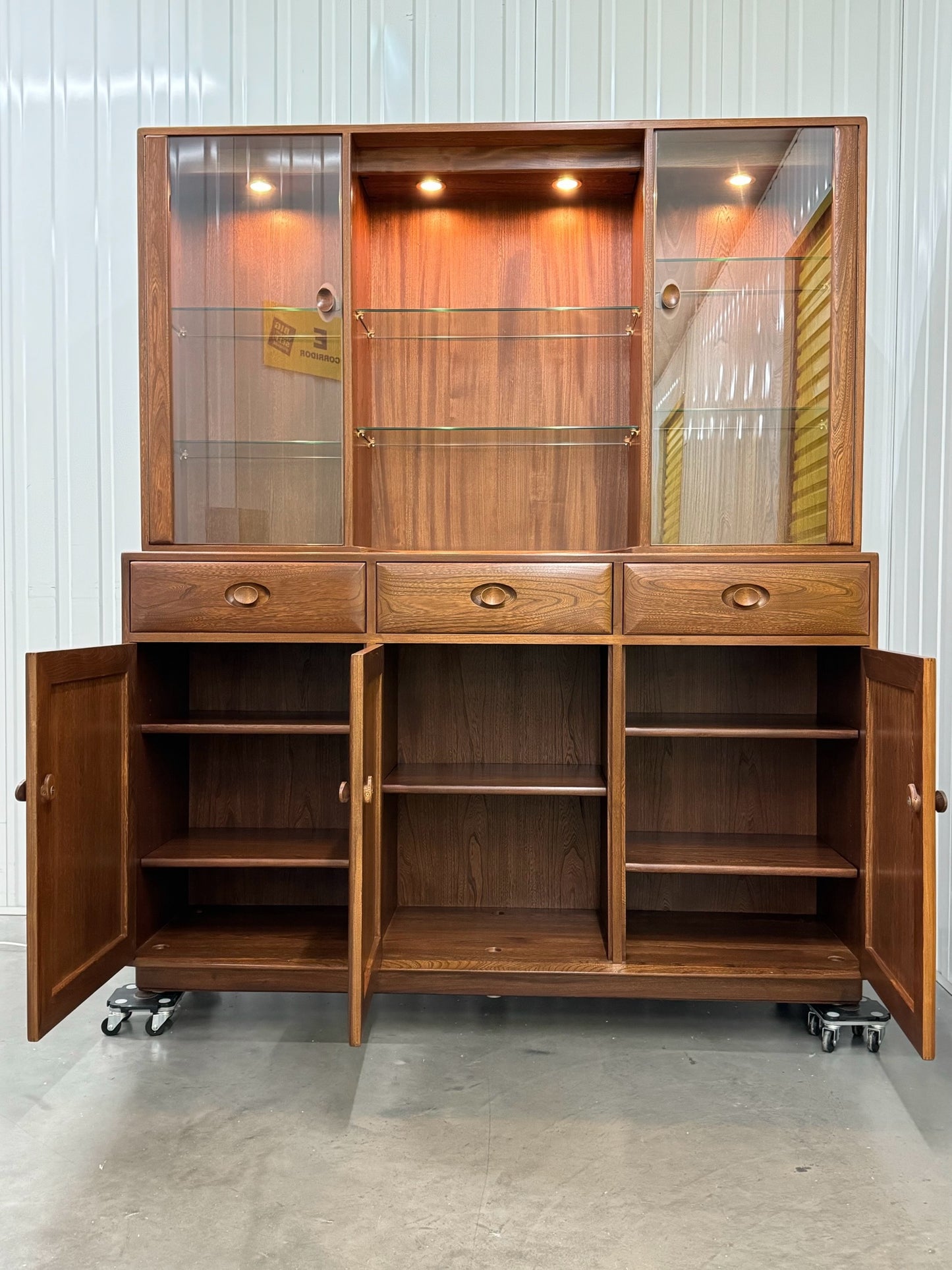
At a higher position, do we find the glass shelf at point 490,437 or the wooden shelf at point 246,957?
the glass shelf at point 490,437

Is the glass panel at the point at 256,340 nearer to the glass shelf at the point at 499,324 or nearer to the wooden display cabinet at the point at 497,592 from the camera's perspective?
the wooden display cabinet at the point at 497,592

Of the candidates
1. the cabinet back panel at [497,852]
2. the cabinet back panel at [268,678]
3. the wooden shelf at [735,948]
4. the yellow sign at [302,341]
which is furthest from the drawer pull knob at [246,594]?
the wooden shelf at [735,948]

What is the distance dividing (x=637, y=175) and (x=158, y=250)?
1166mm

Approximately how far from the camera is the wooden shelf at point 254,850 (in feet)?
7.30

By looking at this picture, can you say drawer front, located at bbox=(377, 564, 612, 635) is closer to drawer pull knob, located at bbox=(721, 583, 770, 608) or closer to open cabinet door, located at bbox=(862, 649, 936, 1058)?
drawer pull knob, located at bbox=(721, 583, 770, 608)

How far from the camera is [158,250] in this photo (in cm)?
224

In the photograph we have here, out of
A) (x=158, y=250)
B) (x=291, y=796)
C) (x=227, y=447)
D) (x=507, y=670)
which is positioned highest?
(x=158, y=250)

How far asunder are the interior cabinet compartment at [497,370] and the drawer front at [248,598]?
40 cm

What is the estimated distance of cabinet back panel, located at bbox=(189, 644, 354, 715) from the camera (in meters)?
2.60

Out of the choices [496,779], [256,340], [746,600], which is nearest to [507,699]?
[496,779]

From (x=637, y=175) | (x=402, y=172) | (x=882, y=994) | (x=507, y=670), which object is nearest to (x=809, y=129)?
(x=637, y=175)

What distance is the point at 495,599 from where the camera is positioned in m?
2.18

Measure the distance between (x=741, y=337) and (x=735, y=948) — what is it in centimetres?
143

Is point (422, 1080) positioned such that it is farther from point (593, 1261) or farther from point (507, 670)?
point (507, 670)
